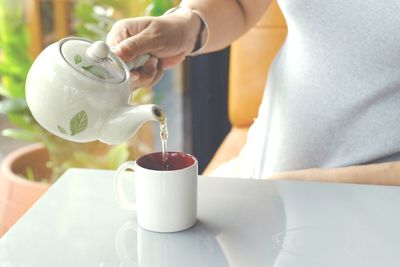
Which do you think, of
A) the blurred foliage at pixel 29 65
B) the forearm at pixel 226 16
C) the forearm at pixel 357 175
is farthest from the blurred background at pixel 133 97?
the forearm at pixel 357 175

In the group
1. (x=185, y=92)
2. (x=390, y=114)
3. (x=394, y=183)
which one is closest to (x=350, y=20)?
(x=390, y=114)

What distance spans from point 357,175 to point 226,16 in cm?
40

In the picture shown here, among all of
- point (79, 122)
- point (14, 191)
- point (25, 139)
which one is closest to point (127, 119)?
point (79, 122)

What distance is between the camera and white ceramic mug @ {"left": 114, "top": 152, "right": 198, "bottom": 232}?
0.67 metres

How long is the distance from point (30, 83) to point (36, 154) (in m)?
1.28

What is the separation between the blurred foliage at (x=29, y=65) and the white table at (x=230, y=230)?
3.19 ft

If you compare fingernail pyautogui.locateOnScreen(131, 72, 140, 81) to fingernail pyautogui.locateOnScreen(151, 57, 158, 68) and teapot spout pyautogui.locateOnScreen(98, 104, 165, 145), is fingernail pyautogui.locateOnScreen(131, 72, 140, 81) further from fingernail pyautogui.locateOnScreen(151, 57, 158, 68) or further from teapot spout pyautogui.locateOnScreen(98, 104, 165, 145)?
teapot spout pyautogui.locateOnScreen(98, 104, 165, 145)

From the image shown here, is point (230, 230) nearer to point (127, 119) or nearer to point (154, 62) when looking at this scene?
point (127, 119)

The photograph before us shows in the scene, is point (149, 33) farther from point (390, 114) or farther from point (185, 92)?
point (185, 92)

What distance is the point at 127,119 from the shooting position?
69 centimetres

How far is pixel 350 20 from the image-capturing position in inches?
35.8

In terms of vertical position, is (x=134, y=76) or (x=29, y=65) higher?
(x=134, y=76)

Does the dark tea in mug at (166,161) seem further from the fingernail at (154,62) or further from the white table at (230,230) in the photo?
the fingernail at (154,62)

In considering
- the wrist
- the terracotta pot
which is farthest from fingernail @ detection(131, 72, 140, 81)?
the terracotta pot
